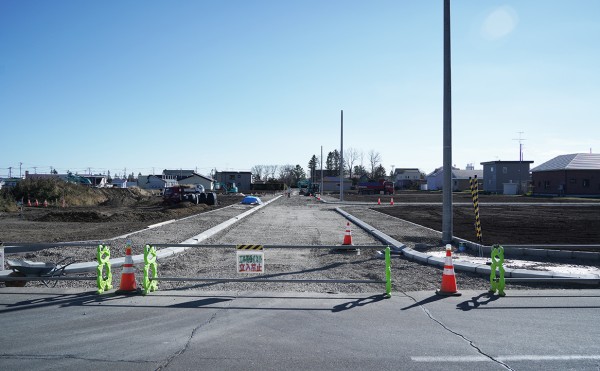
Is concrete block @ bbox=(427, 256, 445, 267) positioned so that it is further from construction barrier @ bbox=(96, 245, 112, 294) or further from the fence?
construction barrier @ bbox=(96, 245, 112, 294)

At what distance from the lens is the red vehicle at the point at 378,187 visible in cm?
8181

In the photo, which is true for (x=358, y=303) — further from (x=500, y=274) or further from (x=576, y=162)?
(x=576, y=162)

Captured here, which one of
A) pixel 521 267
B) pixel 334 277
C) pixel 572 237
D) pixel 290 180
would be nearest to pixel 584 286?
pixel 521 267

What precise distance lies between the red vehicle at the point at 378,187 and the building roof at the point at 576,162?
25026mm

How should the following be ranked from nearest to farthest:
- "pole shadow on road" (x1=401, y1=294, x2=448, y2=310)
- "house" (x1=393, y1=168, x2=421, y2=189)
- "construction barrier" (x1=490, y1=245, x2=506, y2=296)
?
1. "pole shadow on road" (x1=401, y1=294, x2=448, y2=310)
2. "construction barrier" (x1=490, y1=245, x2=506, y2=296)
3. "house" (x1=393, y1=168, x2=421, y2=189)

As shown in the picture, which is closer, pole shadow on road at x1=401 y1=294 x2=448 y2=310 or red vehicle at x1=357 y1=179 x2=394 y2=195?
pole shadow on road at x1=401 y1=294 x2=448 y2=310

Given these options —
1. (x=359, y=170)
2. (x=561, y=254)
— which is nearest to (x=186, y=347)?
(x=561, y=254)

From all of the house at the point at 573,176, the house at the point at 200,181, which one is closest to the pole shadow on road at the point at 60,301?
the house at the point at 573,176

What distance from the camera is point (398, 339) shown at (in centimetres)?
593

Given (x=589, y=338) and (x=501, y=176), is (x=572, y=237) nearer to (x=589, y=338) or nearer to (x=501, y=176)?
(x=589, y=338)

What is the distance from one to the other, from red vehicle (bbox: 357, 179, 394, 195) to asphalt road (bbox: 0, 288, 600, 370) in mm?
73842

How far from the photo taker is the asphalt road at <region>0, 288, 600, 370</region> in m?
5.15

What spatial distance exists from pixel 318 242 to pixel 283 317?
8685mm

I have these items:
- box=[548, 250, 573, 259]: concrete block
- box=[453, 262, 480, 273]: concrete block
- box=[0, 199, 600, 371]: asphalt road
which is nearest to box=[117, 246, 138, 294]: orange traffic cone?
box=[0, 199, 600, 371]: asphalt road
